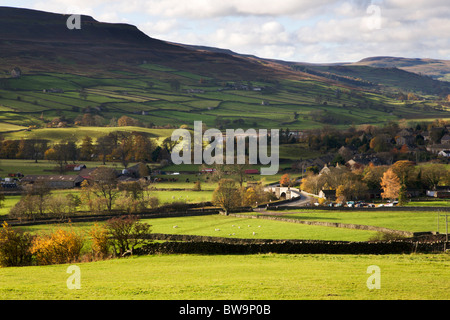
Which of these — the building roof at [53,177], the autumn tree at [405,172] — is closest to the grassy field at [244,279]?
the autumn tree at [405,172]

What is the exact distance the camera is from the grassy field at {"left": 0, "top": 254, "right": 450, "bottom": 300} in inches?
725

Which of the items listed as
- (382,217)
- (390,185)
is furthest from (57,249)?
(390,185)

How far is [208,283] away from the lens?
20.8 metres

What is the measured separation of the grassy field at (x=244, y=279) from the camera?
18.4 metres

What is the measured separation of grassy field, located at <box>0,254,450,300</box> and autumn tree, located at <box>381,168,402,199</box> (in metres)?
45.4

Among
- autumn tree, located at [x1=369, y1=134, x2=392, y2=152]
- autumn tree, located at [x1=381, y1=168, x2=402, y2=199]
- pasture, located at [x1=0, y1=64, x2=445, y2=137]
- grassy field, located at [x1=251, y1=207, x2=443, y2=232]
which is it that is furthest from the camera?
pasture, located at [x1=0, y1=64, x2=445, y2=137]

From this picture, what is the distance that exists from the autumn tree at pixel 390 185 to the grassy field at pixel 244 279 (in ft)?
149

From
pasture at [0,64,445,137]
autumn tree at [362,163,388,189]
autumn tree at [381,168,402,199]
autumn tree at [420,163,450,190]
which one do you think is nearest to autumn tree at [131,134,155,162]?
pasture at [0,64,445,137]

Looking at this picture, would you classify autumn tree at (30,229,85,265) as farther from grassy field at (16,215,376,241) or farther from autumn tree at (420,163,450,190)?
autumn tree at (420,163,450,190)

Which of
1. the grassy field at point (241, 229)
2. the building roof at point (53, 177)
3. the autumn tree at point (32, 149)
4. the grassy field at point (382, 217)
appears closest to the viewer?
the grassy field at point (241, 229)

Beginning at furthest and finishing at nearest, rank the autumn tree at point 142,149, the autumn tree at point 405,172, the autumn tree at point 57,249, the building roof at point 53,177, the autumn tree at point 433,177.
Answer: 1. the autumn tree at point 142,149
2. the building roof at point 53,177
3. the autumn tree at point 433,177
4. the autumn tree at point 405,172
5. the autumn tree at point 57,249

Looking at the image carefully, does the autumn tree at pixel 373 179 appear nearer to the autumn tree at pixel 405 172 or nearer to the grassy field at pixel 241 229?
the autumn tree at pixel 405 172
